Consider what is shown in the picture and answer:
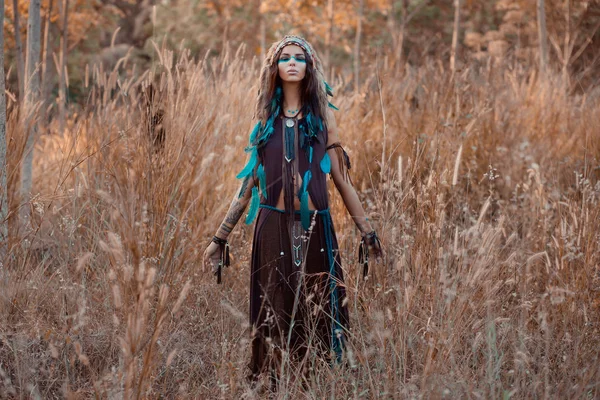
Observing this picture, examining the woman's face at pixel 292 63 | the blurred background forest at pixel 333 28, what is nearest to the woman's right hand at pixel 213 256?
the woman's face at pixel 292 63

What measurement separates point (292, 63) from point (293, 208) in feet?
1.86

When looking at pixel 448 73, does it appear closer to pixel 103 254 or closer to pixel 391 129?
pixel 391 129

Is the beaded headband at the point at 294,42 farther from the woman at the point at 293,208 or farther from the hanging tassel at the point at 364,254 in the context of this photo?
the hanging tassel at the point at 364,254

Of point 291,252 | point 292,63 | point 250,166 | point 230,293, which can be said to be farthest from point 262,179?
point 230,293

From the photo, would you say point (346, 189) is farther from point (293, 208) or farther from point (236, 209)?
point (236, 209)

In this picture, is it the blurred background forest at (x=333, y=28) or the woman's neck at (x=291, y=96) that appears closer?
the woman's neck at (x=291, y=96)

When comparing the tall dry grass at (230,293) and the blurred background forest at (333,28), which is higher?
the blurred background forest at (333,28)

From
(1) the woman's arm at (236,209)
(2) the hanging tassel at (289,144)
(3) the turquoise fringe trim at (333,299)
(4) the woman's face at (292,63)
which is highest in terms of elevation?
(4) the woman's face at (292,63)

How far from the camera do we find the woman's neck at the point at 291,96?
99.0 inches

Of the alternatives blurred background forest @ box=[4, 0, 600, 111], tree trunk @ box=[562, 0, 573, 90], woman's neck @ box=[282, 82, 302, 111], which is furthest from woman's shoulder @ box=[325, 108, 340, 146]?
blurred background forest @ box=[4, 0, 600, 111]

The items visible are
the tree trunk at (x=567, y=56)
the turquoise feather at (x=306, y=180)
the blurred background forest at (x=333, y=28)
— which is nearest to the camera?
the turquoise feather at (x=306, y=180)

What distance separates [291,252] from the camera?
2.46 metres

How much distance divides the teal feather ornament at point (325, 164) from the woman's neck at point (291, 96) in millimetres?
230

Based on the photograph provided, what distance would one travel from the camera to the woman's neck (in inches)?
99.0
